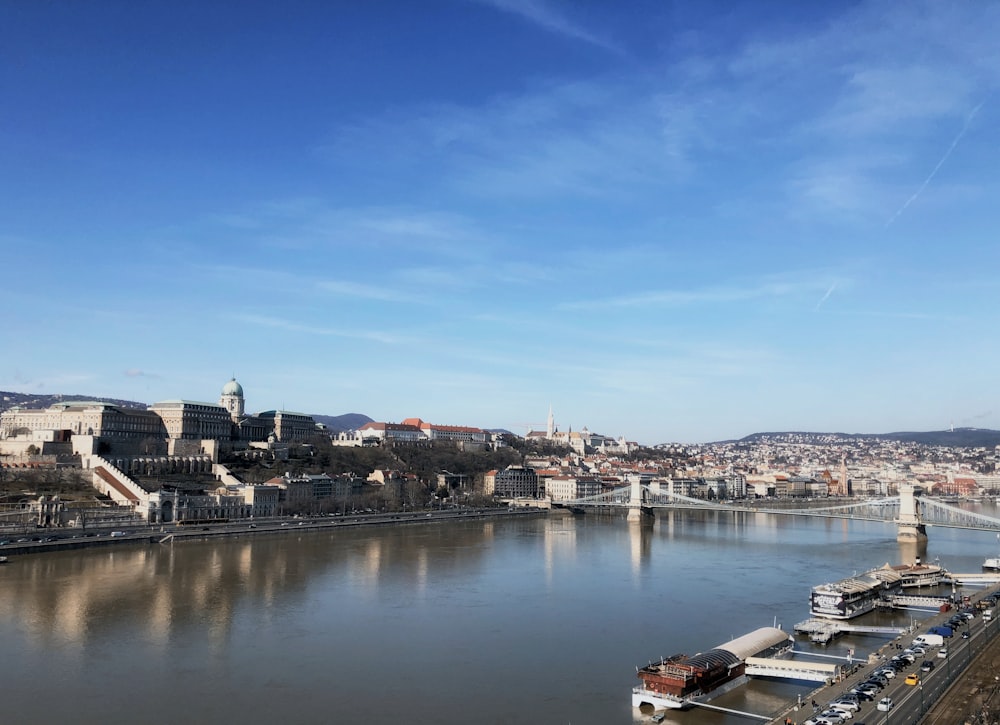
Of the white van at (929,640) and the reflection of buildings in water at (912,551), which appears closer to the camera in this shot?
the white van at (929,640)

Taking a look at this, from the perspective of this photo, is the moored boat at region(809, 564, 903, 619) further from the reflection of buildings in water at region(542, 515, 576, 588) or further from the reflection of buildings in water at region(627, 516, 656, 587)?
the reflection of buildings in water at region(542, 515, 576, 588)

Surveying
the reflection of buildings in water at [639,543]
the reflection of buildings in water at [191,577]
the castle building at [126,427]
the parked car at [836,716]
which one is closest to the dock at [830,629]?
the parked car at [836,716]

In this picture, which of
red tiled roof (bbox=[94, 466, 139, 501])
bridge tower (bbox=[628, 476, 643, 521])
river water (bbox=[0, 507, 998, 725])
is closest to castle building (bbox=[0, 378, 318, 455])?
red tiled roof (bbox=[94, 466, 139, 501])

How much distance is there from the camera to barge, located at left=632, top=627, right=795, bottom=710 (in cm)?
1431

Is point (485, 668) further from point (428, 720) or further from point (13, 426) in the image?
point (13, 426)

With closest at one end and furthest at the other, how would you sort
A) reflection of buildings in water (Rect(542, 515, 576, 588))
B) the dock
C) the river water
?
the river water → the dock → reflection of buildings in water (Rect(542, 515, 576, 588))

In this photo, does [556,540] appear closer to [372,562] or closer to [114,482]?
[372,562]

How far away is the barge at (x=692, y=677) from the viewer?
1431 centimetres

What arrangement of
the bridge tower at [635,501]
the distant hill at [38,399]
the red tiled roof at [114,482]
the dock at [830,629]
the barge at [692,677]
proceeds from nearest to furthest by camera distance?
the barge at [692,677] → the dock at [830,629] → the red tiled roof at [114,482] → the bridge tower at [635,501] → the distant hill at [38,399]

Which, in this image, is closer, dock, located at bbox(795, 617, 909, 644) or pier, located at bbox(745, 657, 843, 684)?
pier, located at bbox(745, 657, 843, 684)

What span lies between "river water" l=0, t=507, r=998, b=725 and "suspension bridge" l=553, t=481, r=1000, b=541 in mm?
2817

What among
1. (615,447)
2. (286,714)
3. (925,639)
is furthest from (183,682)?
(615,447)

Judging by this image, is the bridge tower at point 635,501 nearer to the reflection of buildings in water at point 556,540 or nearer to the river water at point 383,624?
the reflection of buildings in water at point 556,540

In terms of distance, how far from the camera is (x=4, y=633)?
18.8m
